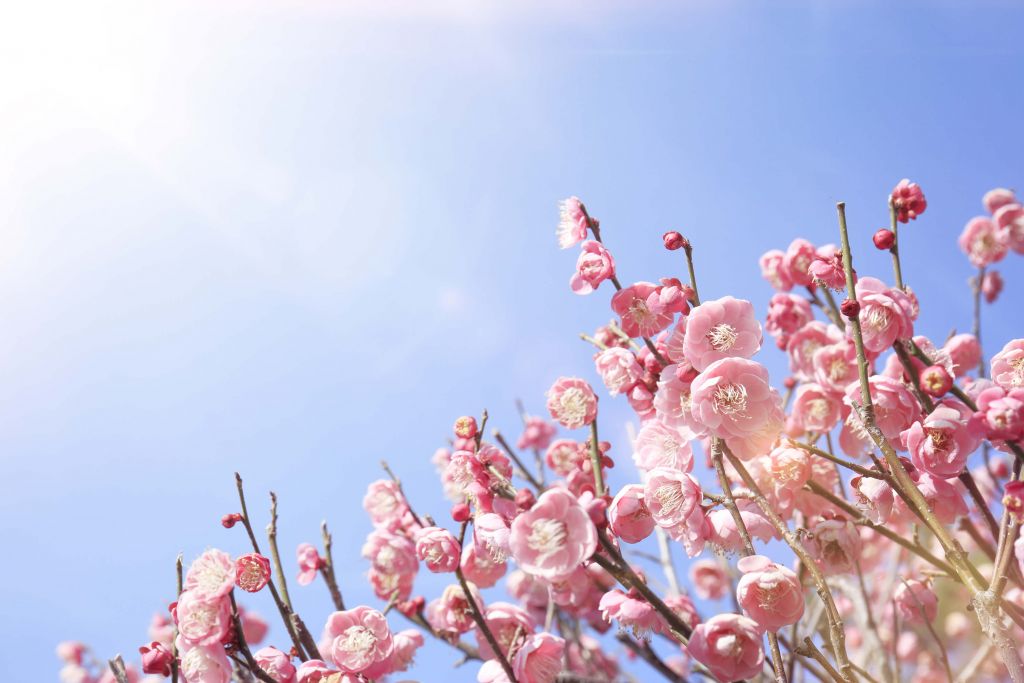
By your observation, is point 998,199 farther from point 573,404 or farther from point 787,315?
point 573,404

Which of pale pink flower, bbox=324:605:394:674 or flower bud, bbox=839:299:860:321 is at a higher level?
flower bud, bbox=839:299:860:321

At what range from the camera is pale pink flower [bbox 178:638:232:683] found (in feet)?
5.63

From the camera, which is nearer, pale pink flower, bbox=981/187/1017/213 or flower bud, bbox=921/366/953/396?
flower bud, bbox=921/366/953/396

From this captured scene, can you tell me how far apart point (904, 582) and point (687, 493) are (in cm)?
119

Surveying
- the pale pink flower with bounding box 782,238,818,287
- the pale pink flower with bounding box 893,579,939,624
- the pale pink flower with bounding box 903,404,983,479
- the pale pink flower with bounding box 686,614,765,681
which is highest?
the pale pink flower with bounding box 782,238,818,287

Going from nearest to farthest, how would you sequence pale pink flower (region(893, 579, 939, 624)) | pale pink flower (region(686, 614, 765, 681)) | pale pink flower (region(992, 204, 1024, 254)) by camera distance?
pale pink flower (region(686, 614, 765, 681))
pale pink flower (region(893, 579, 939, 624))
pale pink flower (region(992, 204, 1024, 254))

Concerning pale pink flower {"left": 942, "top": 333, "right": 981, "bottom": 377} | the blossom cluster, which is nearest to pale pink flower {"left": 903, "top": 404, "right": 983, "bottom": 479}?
the blossom cluster

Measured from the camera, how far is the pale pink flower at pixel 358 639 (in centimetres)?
185

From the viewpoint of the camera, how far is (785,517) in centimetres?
221

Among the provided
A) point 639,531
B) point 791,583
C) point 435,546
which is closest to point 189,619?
point 435,546

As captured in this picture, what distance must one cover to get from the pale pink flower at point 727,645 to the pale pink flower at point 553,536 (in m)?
0.35

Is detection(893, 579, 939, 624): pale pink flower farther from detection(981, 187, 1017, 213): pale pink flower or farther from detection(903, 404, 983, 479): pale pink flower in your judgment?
detection(981, 187, 1017, 213): pale pink flower

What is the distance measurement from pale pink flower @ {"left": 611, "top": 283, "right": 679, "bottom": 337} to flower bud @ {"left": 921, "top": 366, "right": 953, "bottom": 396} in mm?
619

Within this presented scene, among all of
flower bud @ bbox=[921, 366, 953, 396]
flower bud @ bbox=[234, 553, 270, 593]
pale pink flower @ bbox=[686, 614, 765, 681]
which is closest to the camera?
pale pink flower @ bbox=[686, 614, 765, 681]
